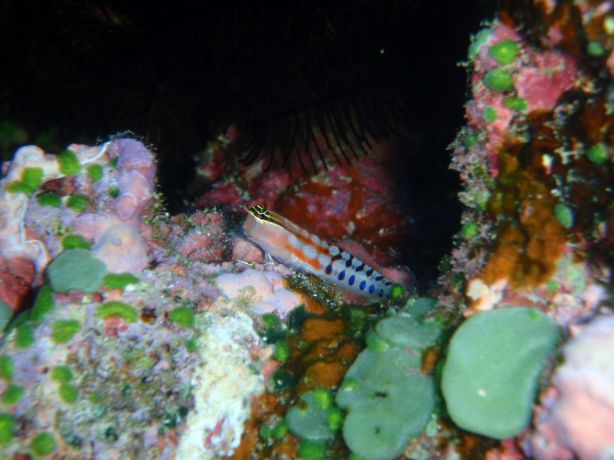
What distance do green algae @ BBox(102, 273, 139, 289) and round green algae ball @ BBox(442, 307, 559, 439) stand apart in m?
2.01

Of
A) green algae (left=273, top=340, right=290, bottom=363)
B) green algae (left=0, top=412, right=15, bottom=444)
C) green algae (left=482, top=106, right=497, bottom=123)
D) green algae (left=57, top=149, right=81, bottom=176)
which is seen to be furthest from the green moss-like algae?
green algae (left=482, top=106, right=497, bottom=123)

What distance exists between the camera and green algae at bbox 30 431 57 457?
2.34 metres

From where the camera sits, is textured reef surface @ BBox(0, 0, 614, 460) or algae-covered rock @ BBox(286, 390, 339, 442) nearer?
textured reef surface @ BBox(0, 0, 614, 460)

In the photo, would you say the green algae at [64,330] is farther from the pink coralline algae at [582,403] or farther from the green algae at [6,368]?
the pink coralline algae at [582,403]

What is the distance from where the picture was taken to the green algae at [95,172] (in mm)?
3090

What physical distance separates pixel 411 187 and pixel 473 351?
148 inches

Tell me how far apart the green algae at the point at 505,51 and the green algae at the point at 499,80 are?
0.20 ft

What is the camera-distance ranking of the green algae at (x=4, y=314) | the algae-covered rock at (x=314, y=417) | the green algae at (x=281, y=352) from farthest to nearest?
the green algae at (x=281, y=352) → the green algae at (x=4, y=314) → the algae-covered rock at (x=314, y=417)

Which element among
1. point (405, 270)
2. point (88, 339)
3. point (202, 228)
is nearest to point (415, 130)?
point (405, 270)

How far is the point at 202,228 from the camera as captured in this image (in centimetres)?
409

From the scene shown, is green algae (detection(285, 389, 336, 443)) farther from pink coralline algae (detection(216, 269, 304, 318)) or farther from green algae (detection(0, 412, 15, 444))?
green algae (detection(0, 412, 15, 444))

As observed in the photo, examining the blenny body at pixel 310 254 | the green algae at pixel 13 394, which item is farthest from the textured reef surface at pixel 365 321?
the blenny body at pixel 310 254

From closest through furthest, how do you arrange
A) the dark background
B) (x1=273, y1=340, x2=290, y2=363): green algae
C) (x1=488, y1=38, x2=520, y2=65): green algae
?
1. (x1=488, y1=38, x2=520, y2=65): green algae
2. (x1=273, y1=340, x2=290, y2=363): green algae
3. the dark background

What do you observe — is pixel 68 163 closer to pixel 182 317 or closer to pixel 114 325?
pixel 114 325
